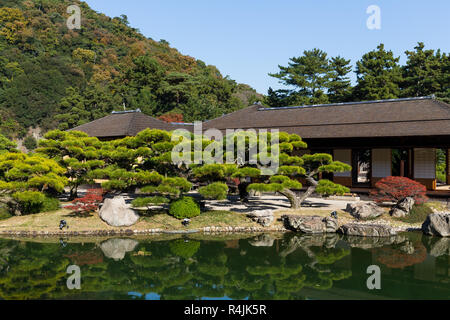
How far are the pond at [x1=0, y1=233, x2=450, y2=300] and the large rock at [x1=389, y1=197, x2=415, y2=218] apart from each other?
68.2 inches

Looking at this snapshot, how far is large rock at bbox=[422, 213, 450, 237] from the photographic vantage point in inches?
506

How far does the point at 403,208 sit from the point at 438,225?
1.87m

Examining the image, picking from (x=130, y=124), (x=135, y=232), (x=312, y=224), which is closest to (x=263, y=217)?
(x=312, y=224)

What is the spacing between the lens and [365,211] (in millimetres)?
14602

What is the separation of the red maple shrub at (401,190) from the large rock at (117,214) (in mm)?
10183

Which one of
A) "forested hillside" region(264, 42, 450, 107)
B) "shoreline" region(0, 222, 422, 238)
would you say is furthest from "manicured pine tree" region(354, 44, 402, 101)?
"shoreline" region(0, 222, 422, 238)

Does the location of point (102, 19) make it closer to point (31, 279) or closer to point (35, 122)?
point (35, 122)

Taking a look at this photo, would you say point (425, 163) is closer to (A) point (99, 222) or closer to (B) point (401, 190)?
(B) point (401, 190)

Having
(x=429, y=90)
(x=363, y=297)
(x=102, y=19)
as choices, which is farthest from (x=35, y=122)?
(x=363, y=297)

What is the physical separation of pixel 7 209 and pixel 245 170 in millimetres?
9690

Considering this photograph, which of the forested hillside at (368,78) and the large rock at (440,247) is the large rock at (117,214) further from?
the forested hillside at (368,78)

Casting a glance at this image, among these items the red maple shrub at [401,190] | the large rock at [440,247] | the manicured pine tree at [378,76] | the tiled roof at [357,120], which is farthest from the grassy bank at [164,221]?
the manicured pine tree at [378,76]

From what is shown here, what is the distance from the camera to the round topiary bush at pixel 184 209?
14320 mm

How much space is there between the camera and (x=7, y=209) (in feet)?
48.2
